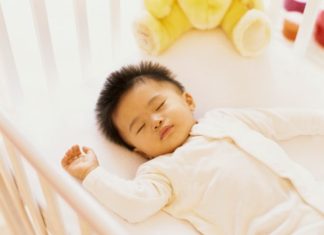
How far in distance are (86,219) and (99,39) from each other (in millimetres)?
692

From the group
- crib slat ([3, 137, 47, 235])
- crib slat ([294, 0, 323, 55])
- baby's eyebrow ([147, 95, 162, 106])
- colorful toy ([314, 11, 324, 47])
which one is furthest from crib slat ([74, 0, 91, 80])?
colorful toy ([314, 11, 324, 47])

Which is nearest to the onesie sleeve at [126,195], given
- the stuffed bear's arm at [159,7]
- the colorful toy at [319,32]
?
the stuffed bear's arm at [159,7]

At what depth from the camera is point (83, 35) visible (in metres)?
1.05

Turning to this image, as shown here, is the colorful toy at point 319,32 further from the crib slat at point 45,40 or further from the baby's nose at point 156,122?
the crib slat at point 45,40

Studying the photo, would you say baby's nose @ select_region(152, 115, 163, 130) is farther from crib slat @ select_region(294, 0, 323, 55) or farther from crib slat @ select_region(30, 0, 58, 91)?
crib slat @ select_region(294, 0, 323, 55)

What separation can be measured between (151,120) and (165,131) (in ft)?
0.12

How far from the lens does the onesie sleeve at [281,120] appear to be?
1019 mm

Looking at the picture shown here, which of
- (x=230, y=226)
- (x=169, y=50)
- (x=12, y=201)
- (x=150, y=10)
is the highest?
(x=150, y=10)

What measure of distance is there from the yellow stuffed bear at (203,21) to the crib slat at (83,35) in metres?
0.14

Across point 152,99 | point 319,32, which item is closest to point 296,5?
point 319,32

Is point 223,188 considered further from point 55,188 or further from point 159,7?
point 159,7

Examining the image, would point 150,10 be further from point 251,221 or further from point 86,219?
point 86,219

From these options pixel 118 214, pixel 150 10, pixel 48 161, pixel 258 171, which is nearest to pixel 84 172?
pixel 118 214

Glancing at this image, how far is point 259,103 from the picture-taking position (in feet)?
3.69
